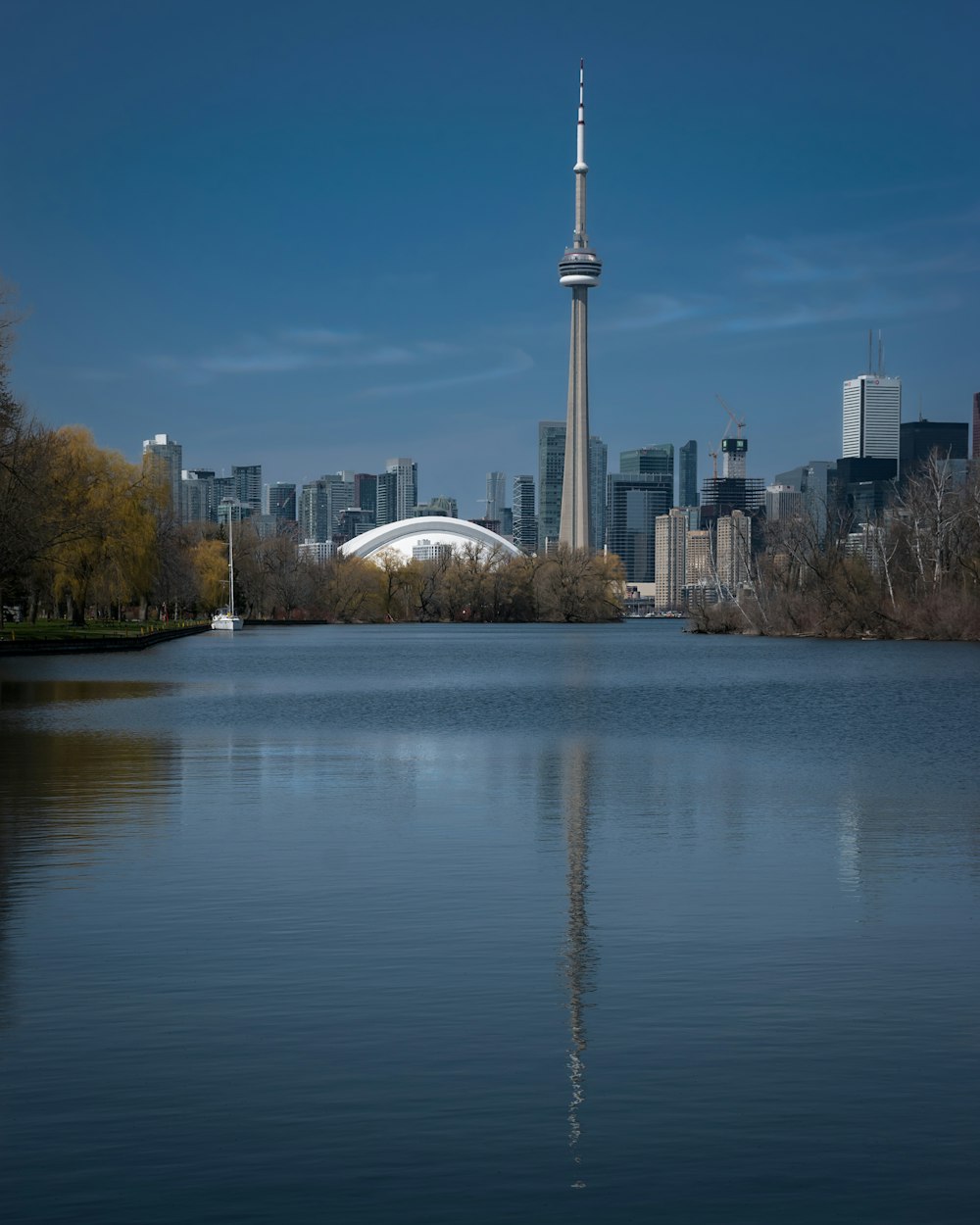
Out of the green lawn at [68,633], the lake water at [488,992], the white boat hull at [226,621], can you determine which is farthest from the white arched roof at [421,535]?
the lake water at [488,992]

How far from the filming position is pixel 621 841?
14.6m

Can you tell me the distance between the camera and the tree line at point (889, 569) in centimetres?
7919

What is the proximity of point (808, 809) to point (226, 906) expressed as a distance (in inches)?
309

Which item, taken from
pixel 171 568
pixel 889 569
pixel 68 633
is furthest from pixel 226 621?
pixel 889 569

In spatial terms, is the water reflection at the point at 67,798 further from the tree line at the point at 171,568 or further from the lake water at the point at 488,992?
the tree line at the point at 171,568

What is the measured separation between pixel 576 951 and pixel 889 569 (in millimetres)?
77146

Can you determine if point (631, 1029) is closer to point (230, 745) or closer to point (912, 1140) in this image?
point (912, 1140)

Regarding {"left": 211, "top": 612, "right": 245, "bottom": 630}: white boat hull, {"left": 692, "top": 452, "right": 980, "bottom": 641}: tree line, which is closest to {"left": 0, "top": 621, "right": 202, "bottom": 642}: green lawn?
{"left": 211, "top": 612, "right": 245, "bottom": 630}: white boat hull

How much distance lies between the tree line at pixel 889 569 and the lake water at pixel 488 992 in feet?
195

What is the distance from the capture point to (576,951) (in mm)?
9867

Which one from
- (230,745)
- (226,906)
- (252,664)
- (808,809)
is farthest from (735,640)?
(226,906)

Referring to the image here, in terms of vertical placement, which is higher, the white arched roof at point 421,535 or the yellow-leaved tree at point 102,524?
the white arched roof at point 421,535

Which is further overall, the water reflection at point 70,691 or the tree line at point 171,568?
the tree line at point 171,568

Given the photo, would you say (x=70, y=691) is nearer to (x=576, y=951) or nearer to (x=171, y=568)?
(x=576, y=951)
